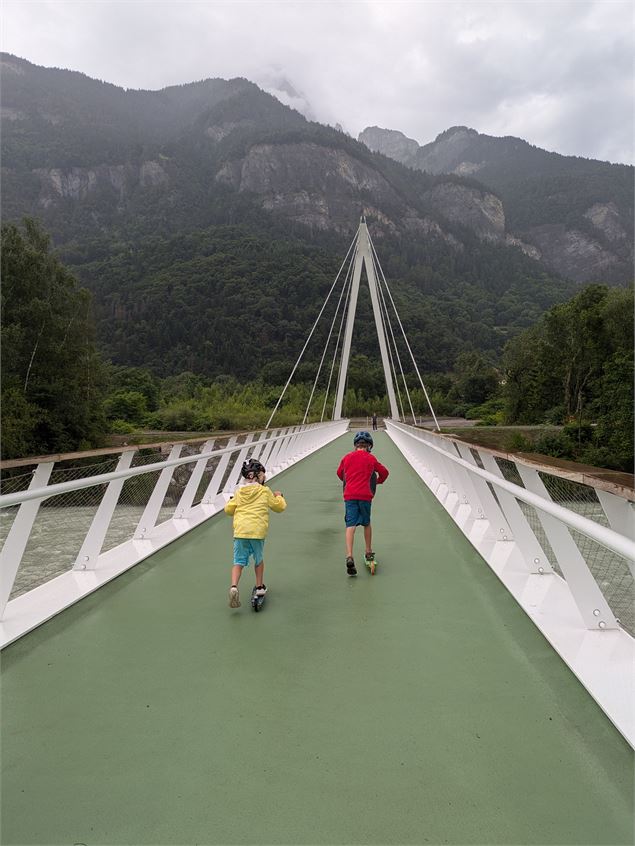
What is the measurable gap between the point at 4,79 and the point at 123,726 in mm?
221306

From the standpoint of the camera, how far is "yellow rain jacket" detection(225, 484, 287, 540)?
148 inches

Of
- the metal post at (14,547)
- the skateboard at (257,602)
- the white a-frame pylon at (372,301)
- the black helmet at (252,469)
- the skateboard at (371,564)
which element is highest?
the white a-frame pylon at (372,301)

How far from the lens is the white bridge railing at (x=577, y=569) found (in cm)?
229

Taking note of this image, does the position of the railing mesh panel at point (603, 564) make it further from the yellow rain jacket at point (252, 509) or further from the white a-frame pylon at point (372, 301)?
the white a-frame pylon at point (372, 301)

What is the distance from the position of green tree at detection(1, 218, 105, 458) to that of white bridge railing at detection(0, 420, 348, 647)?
66.7ft

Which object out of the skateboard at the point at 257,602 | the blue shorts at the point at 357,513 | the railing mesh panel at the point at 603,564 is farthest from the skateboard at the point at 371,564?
the railing mesh panel at the point at 603,564

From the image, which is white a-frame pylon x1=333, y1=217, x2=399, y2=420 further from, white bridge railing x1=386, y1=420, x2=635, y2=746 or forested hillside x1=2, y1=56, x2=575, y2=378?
forested hillside x1=2, y1=56, x2=575, y2=378

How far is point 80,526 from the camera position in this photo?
4336mm

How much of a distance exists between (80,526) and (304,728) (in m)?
2.80

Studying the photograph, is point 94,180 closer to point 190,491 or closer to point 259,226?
point 259,226

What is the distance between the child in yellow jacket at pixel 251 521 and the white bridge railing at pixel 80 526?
96cm

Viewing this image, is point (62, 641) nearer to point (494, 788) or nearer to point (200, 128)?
point (494, 788)

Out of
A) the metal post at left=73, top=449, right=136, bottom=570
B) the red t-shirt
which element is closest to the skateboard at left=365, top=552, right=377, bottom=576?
the red t-shirt

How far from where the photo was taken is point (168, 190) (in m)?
144
